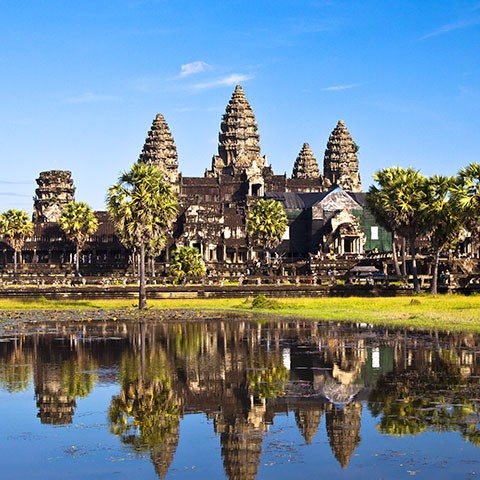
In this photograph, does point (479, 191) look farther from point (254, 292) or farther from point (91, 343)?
point (91, 343)

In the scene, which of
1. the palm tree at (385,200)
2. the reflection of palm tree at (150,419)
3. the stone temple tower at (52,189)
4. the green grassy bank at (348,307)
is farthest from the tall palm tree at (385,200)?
the stone temple tower at (52,189)

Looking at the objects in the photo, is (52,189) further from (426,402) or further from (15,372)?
(426,402)

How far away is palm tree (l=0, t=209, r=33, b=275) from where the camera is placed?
138500 millimetres

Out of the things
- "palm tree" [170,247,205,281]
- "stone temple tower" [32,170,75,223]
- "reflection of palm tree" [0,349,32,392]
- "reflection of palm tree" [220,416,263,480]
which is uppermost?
"stone temple tower" [32,170,75,223]

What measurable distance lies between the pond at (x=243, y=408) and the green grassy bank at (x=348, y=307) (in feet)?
35.3

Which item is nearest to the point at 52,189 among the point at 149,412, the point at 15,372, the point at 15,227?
the point at 15,227

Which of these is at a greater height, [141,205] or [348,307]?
[141,205]

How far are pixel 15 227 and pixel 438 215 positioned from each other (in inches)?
2978

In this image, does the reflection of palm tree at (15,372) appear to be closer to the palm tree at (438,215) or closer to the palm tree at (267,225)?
the palm tree at (438,215)

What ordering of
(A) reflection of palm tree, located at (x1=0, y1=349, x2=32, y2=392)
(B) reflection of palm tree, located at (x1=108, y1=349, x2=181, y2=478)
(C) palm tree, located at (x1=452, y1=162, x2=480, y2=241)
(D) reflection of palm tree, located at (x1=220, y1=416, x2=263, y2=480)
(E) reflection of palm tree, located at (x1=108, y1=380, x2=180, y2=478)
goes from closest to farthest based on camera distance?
(D) reflection of palm tree, located at (x1=220, y1=416, x2=263, y2=480)
(E) reflection of palm tree, located at (x1=108, y1=380, x2=180, y2=478)
(B) reflection of palm tree, located at (x1=108, y1=349, x2=181, y2=478)
(A) reflection of palm tree, located at (x1=0, y1=349, x2=32, y2=392)
(C) palm tree, located at (x1=452, y1=162, x2=480, y2=241)

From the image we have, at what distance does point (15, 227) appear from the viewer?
5468 inches

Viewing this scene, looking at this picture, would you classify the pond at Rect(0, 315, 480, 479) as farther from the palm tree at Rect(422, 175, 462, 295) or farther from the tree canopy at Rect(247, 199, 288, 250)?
the tree canopy at Rect(247, 199, 288, 250)

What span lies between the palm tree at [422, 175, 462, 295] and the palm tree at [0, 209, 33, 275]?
7186cm

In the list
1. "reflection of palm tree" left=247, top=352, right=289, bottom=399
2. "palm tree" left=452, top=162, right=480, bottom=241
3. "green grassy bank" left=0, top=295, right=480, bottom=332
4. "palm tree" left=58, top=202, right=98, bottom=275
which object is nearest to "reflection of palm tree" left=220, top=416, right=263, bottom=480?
"reflection of palm tree" left=247, top=352, right=289, bottom=399
